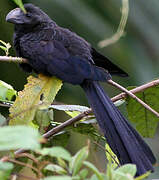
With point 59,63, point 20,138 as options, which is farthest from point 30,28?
point 20,138

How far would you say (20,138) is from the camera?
0.67 meters

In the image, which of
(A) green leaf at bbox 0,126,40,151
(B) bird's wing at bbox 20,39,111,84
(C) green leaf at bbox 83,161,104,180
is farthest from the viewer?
(B) bird's wing at bbox 20,39,111,84

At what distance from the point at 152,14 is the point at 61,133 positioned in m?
2.28

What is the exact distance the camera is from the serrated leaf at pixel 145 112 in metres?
1.76

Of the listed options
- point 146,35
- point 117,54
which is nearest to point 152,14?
point 146,35

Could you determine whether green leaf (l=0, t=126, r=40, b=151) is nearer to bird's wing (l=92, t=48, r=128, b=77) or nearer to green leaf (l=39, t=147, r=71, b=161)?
A: green leaf (l=39, t=147, r=71, b=161)

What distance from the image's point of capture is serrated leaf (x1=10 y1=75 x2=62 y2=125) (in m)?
1.48

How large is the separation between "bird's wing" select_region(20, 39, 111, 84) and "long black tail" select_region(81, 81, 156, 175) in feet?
0.26

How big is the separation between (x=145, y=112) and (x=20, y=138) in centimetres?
118

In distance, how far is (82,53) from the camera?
77.0 inches

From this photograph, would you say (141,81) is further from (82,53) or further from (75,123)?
(75,123)

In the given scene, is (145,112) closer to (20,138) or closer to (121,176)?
(121,176)

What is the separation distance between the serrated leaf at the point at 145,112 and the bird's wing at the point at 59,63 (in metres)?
0.17

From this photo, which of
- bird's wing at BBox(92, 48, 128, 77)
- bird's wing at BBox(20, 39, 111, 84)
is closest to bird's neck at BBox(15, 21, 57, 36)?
bird's wing at BBox(20, 39, 111, 84)
